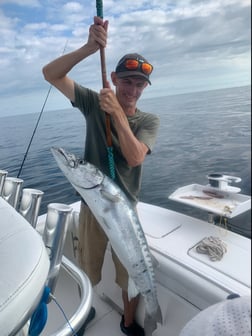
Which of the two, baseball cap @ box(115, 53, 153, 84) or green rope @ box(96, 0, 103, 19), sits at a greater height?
green rope @ box(96, 0, 103, 19)

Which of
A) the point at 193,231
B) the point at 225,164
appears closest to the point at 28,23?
the point at 193,231

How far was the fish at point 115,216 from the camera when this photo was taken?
1314mm

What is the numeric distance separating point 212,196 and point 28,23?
175cm

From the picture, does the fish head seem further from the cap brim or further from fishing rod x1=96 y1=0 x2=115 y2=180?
the cap brim

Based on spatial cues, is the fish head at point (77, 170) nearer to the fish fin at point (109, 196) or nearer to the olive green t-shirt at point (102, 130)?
the fish fin at point (109, 196)

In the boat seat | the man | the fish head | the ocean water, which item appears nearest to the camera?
the boat seat

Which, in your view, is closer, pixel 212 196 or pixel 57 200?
pixel 212 196

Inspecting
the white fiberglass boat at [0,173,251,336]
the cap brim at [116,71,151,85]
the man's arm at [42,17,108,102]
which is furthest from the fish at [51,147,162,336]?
the cap brim at [116,71,151,85]

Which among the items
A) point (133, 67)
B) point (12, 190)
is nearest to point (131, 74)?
point (133, 67)

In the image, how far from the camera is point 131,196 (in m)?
1.65

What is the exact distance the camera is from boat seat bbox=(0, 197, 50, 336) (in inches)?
30.3

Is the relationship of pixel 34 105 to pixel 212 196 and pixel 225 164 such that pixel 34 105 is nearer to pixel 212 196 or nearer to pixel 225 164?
pixel 212 196

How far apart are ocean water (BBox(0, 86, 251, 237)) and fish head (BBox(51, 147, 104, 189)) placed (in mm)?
439

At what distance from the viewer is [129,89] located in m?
1.61
